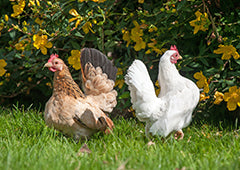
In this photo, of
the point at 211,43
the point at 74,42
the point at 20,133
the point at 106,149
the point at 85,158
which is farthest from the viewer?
the point at 74,42

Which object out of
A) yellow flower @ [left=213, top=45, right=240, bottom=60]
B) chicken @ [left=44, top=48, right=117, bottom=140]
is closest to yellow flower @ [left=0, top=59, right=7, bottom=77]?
chicken @ [left=44, top=48, right=117, bottom=140]

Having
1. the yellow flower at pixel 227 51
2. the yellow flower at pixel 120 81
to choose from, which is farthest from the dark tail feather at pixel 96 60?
the yellow flower at pixel 227 51

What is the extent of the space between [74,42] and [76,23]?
53 centimetres

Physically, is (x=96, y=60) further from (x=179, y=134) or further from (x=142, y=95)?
(x=179, y=134)

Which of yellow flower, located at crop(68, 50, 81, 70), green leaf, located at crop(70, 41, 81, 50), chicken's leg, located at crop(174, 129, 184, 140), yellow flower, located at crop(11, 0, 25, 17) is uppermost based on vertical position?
yellow flower, located at crop(11, 0, 25, 17)

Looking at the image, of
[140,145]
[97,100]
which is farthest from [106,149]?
[97,100]

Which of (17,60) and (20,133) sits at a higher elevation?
(17,60)

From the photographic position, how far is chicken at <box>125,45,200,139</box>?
2.51 meters

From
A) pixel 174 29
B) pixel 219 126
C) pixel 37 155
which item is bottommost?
pixel 219 126

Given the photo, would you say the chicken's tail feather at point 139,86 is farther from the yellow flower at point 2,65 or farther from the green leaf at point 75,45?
the yellow flower at point 2,65

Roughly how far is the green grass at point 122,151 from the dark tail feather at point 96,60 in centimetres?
52

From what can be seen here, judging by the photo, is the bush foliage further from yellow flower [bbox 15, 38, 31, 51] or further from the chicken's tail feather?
the chicken's tail feather

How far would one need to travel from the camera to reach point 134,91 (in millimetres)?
2551

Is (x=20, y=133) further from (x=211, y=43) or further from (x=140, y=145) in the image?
(x=211, y=43)
